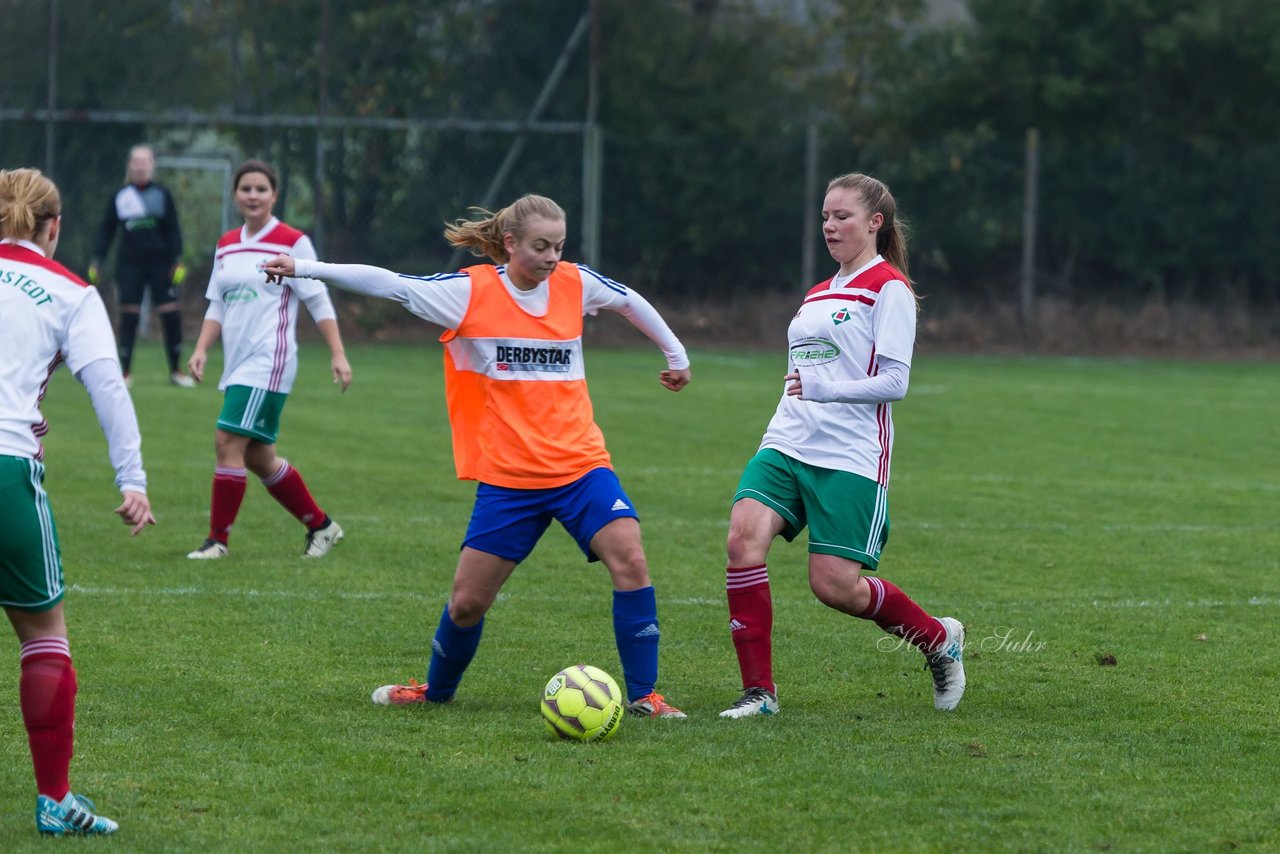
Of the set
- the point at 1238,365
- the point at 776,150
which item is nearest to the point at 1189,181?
the point at 1238,365

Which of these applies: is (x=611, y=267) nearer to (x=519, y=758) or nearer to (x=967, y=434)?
(x=967, y=434)

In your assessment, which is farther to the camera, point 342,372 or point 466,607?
point 342,372

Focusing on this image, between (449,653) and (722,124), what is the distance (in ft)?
70.9

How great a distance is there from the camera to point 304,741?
5.20 metres

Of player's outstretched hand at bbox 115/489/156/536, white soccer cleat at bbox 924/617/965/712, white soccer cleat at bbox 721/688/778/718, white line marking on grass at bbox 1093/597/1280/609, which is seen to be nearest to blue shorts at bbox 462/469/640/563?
white soccer cleat at bbox 721/688/778/718

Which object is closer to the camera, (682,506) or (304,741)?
(304,741)

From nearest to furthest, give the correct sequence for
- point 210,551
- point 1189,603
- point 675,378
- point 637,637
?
point 637,637 → point 675,378 → point 1189,603 → point 210,551

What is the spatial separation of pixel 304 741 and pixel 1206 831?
259 centimetres

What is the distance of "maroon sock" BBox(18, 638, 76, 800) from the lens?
13.8 feet

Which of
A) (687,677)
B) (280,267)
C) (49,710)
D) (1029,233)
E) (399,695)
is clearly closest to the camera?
(49,710)

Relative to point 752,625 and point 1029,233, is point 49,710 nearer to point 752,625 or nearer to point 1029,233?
point 752,625

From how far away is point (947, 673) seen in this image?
18.9 ft

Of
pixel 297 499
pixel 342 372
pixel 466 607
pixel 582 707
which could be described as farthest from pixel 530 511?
pixel 297 499

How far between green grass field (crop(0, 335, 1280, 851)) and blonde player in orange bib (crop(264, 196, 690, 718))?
0.36m
